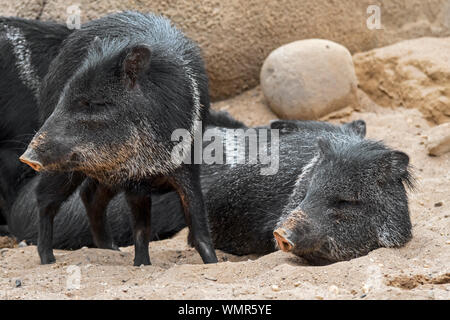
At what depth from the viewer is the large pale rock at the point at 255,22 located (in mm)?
7062

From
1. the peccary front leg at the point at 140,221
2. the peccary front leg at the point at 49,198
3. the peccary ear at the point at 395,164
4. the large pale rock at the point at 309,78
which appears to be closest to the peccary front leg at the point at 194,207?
the peccary front leg at the point at 140,221

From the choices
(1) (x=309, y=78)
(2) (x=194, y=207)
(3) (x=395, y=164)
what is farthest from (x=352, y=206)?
(1) (x=309, y=78)

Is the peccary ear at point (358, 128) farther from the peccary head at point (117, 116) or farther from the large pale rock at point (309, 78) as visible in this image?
the large pale rock at point (309, 78)

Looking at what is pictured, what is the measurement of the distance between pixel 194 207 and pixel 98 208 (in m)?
0.86

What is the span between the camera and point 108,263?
4.84 metres

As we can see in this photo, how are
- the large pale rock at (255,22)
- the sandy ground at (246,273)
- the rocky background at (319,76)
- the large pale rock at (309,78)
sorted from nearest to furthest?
1. the sandy ground at (246,273)
2. the rocky background at (319,76)
3. the large pale rock at (255,22)
4. the large pale rock at (309,78)

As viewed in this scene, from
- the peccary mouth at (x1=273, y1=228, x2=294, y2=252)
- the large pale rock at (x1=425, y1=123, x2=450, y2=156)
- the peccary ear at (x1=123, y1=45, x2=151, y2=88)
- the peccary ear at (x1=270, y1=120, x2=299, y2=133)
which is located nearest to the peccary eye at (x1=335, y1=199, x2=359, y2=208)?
the peccary mouth at (x1=273, y1=228, x2=294, y2=252)

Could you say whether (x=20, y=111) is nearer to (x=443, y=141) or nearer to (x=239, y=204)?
(x=239, y=204)

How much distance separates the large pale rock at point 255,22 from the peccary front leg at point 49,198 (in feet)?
8.40

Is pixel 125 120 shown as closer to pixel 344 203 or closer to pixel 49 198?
pixel 49 198

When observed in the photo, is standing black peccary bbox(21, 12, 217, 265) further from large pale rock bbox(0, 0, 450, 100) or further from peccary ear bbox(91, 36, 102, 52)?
large pale rock bbox(0, 0, 450, 100)

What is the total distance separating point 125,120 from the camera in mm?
4367

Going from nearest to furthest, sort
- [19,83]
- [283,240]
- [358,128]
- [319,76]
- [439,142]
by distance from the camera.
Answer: [283,240]
[358,128]
[19,83]
[439,142]
[319,76]

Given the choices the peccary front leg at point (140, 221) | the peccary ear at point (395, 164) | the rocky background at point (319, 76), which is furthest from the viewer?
the rocky background at point (319, 76)
